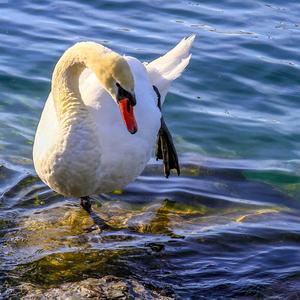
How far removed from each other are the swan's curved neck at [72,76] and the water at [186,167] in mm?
959

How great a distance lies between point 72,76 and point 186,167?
203cm

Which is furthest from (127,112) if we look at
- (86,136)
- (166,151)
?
(166,151)

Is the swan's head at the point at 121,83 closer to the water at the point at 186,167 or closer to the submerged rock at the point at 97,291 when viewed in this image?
the submerged rock at the point at 97,291

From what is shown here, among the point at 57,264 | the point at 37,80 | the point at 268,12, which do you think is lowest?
the point at 57,264

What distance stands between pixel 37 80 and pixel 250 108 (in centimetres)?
230

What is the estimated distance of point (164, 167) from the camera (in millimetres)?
7230

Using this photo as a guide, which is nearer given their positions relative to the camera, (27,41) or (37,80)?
(37,80)

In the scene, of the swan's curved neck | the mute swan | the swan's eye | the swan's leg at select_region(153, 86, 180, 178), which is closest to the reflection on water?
the swan's leg at select_region(153, 86, 180, 178)

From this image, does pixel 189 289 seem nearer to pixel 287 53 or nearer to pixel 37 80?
pixel 37 80

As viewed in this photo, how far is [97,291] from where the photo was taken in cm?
505

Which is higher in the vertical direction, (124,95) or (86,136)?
(124,95)

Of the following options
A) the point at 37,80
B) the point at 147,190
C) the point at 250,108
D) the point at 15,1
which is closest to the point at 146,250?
the point at 147,190

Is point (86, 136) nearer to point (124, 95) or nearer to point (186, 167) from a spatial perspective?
point (124, 95)

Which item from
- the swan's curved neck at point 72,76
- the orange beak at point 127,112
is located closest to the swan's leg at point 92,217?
the swan's curved neck at point 72,76
